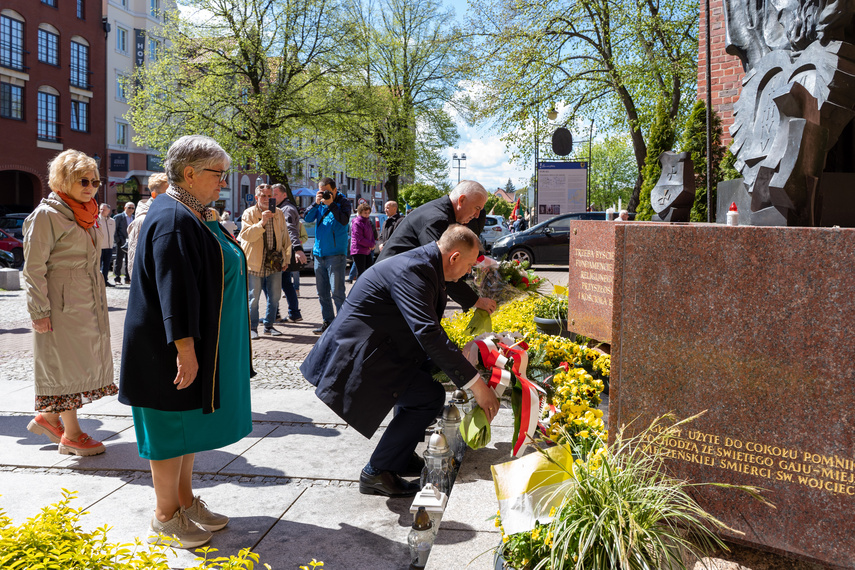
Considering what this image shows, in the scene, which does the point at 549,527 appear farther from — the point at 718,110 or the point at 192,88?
the point at 192,88

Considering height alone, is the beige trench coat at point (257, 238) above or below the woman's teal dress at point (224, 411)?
above

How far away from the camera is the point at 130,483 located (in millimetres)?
4176

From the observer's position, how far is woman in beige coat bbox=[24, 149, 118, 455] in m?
4.39

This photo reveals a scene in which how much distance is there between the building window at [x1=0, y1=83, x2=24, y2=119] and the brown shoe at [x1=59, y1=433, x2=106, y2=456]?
Result: 113ft

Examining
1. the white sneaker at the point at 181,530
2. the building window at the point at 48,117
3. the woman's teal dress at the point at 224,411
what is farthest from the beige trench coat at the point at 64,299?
the building window at the point at 48,117

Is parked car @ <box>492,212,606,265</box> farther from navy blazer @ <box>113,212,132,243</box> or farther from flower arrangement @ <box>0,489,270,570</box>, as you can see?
flower arrangement @ <box>0,489,270,570</box>

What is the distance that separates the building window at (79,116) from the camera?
37.8 m

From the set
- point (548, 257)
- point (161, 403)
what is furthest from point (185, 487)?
point (548, 257)

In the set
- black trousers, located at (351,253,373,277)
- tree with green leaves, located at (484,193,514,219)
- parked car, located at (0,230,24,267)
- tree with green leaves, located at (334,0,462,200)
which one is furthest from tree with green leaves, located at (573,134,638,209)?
black trousers, located at (351,253,373,277)

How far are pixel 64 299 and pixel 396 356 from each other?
2.24m

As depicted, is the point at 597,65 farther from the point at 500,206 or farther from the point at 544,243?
the point at 500,206

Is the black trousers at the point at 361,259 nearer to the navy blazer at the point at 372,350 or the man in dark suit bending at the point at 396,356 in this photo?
the man in dark suit bending at the point at 396,356

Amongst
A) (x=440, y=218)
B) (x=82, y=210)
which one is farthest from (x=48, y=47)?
(x=440, y=218)

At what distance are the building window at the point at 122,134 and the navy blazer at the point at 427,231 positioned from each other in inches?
1677
